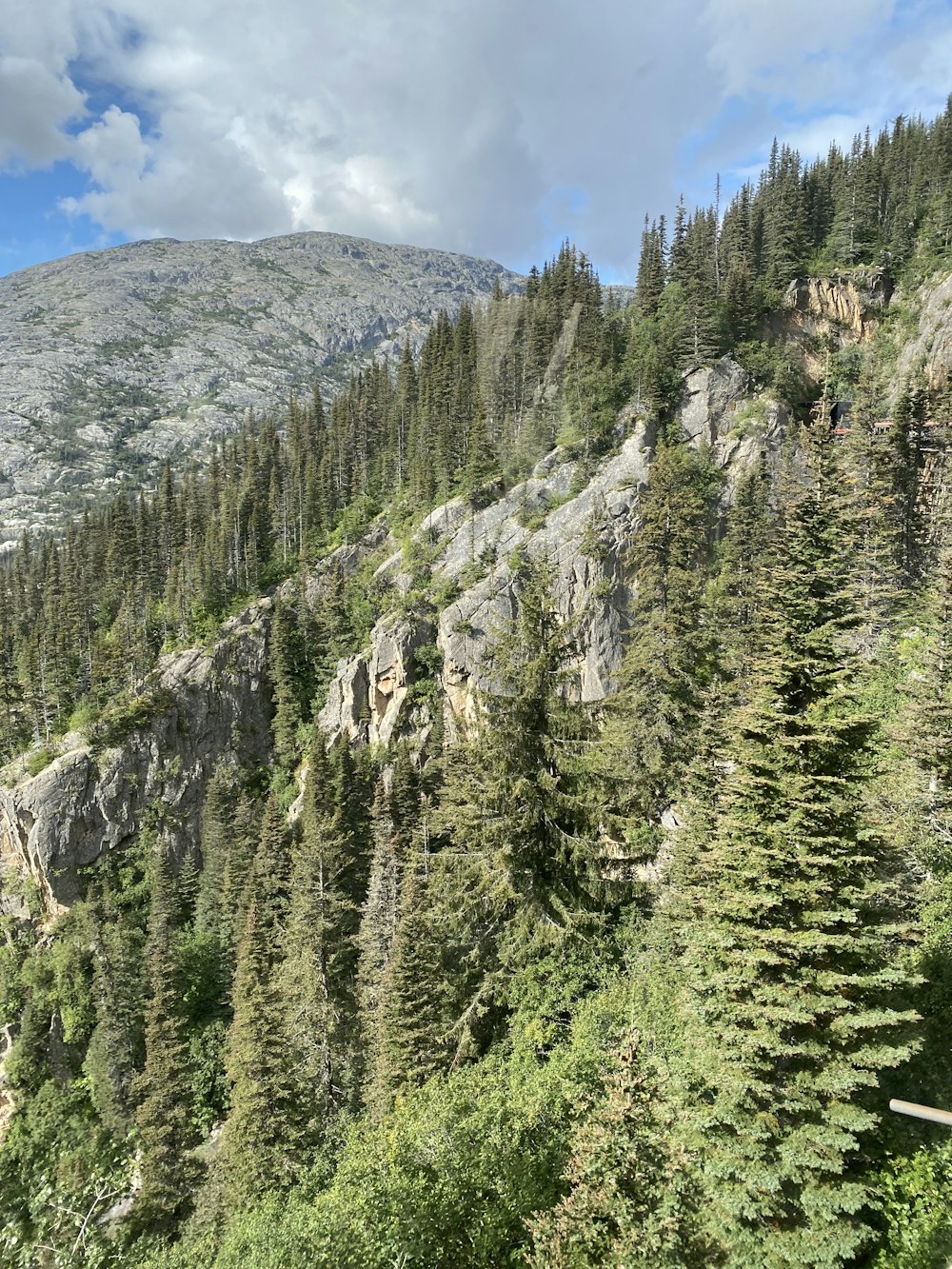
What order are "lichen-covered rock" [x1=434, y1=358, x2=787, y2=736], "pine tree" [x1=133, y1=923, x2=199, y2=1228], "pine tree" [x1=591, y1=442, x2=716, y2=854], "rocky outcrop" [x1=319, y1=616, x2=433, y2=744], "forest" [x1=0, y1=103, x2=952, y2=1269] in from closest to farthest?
"forest" [x1=0, y1=103, x2=952, y2=1269] → "pine tree" [x1=591, y1=442, x2=716, y2=854] → "pine tree" [x1=133, y1=923, x2=199, y2=1228] → "lichen-covered rock" [x1=434, y1=358, x2=787, y2=736] → "rocky outcrop" [x1=319, y1=616, x2=433, y2=744]

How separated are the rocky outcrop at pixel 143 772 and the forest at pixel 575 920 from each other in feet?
5.93

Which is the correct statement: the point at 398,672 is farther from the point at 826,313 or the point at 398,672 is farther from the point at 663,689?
the point at 826,313

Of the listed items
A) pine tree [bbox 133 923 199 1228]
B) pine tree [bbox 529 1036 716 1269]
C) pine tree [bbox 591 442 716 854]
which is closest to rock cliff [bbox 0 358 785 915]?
pine tree [bbox 591 442 716 854]

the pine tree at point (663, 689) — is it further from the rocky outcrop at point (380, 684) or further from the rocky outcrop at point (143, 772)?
the rocky outcrop at point (143, 772)

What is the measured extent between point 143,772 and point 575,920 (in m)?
57.7

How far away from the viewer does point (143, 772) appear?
200 feet

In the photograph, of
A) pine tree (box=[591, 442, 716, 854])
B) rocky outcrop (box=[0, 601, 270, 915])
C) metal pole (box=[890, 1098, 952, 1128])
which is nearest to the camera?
metal pole (box=[890, 1098, 952, 1128])

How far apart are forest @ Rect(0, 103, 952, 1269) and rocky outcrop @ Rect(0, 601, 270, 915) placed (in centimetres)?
181

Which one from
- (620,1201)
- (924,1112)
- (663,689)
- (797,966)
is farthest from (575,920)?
(663,689)

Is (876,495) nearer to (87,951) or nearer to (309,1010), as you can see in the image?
(309,1010)

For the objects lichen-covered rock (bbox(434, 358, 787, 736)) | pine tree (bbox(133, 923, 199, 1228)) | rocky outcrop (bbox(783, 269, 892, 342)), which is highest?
rocky outcrop (bbox(783, 269, 892, 342))

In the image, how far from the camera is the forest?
36.3 feet

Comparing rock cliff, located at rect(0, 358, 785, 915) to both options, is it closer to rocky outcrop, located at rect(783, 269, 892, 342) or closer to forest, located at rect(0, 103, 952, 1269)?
forest, located at rect(0, 103, 952, 1269)

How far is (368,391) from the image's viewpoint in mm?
98938
